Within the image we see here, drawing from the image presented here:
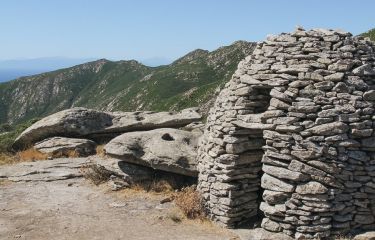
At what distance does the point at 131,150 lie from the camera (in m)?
17.4

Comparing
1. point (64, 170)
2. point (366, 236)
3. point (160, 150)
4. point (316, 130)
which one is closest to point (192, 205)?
point (160, 150)

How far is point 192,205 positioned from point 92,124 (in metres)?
11.8

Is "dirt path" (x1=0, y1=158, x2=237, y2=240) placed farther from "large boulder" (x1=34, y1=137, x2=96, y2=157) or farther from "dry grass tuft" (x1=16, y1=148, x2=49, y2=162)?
"large boulder" (x1=34, y1=137, x2=96, y2=157)

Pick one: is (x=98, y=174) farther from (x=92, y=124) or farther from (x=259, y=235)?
(x=259, y=235)

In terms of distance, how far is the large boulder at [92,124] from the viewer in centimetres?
2416

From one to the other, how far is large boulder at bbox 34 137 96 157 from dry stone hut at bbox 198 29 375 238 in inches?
488

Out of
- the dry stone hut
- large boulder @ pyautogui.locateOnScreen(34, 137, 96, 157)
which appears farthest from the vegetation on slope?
the dry stone hut

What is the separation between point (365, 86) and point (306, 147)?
2.23m

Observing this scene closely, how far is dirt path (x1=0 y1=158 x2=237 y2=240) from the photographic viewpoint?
1339 cm

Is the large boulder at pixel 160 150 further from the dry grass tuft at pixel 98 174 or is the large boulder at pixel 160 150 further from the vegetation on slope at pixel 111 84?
the vegetation on slope at pixel 111 84

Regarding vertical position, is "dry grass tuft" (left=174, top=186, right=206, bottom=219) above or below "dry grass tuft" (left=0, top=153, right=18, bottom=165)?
above

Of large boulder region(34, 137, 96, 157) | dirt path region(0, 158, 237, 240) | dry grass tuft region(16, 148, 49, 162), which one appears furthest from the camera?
large boulder region(34, 137, 96, 157)

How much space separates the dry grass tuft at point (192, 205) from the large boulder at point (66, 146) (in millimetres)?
9498

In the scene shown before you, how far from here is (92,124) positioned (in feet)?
81.5
